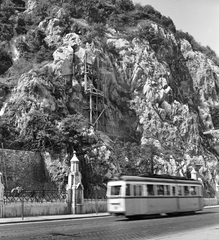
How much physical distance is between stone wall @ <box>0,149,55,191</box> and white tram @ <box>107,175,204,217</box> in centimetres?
1726

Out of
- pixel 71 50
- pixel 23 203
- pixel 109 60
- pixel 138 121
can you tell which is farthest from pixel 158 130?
pixel 23 203

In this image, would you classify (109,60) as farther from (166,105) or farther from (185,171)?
(185,171)

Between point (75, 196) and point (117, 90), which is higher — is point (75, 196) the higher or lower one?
the lower one

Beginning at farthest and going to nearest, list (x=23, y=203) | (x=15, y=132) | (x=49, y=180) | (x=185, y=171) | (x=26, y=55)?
(x=26, y=55) < (x=185, y=171) < (x=15, y=132) < (x=49, y=180) < (x=23, y=203)

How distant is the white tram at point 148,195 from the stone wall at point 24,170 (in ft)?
56.6

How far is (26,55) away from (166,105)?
78.8 ft

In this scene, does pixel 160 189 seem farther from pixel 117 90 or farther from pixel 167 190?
pixel 117 90

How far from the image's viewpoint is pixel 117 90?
58.4 meters

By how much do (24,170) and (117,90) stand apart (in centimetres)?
2441

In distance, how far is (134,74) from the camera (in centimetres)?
6194

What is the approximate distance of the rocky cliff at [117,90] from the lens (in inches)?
1823

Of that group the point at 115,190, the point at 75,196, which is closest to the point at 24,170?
the point at 75,196

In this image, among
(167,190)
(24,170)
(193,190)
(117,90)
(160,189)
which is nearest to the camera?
(160,189)

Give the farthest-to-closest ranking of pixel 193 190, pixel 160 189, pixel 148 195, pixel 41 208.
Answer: pixel 193 190 → pixel 41 208 → pixel 160 189 → pixel 148 195
